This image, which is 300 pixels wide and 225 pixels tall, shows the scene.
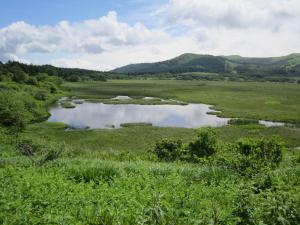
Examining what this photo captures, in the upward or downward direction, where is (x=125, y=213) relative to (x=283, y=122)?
upward

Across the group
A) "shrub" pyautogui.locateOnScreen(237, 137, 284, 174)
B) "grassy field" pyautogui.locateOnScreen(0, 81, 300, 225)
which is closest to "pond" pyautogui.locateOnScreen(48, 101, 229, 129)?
"shrub" pyautogui.locateOnScreen(237, 137, 284, 174)

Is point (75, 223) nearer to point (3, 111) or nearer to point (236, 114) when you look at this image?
point (3, 111)

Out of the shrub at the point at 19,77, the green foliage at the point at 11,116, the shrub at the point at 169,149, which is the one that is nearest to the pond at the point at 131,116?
the green foliage at the point at 11,116

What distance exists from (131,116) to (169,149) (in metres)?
43.2

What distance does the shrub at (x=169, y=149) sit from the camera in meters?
34.9

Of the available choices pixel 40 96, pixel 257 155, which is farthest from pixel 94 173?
pixel 40 96

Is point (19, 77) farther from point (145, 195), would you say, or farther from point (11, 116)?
point (145, 195)

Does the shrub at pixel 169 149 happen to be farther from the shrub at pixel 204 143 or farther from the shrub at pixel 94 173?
the shrub at pixel 94 173

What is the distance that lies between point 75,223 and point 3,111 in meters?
54.6

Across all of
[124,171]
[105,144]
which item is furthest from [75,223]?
[105,144]

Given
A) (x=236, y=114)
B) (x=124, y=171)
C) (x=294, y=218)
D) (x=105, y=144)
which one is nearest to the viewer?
(x=294, y=218)

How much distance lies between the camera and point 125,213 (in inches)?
392

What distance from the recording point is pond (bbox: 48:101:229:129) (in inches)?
2717

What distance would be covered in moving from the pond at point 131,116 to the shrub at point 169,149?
3086cm
